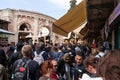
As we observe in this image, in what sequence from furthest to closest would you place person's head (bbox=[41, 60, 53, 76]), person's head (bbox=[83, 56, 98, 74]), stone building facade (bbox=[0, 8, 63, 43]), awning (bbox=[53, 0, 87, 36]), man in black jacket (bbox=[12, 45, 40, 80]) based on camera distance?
1. stone building facade (bbox=[0, 8, 63, 43])
2. awning (bbox=[53, 0, 87, 36])
3. man in black jacket (bbox=[12, 45, 40, 80])
4. person's head (bbox=[41, 60, 53, 76])
5. person's head (bbox=[83, 56, 98, 74])

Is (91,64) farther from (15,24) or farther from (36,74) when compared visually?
(15,24)

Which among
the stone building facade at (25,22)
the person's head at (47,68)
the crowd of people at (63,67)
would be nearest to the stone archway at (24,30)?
the stone building facade at (25,22)

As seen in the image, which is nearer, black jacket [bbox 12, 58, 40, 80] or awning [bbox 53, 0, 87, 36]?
black jacket [bbox 12, 58, 40, 80]

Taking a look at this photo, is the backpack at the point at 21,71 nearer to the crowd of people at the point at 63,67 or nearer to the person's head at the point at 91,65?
the crowd of people at the point at 63,67

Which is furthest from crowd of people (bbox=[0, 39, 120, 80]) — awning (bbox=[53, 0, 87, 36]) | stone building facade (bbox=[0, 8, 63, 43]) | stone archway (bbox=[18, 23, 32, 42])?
stone archway (bbox=[18, 23, 32, 42])

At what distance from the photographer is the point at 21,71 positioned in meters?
6.43

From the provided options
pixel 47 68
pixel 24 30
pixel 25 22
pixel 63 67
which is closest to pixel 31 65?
pixel 47 68

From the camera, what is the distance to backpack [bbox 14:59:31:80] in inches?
249

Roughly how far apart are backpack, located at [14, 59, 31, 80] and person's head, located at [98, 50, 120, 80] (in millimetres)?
4423

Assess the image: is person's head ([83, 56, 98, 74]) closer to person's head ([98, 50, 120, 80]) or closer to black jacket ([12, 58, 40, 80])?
black jacket ([12, 58, 40, 80])

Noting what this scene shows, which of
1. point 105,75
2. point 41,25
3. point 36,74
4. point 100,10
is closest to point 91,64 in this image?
point 36,74

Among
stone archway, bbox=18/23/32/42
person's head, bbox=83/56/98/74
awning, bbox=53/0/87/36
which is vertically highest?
stone archway, bbox=18/23/32/42

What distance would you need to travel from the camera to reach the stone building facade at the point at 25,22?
47.3 m

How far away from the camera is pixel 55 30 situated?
9.89 meters
